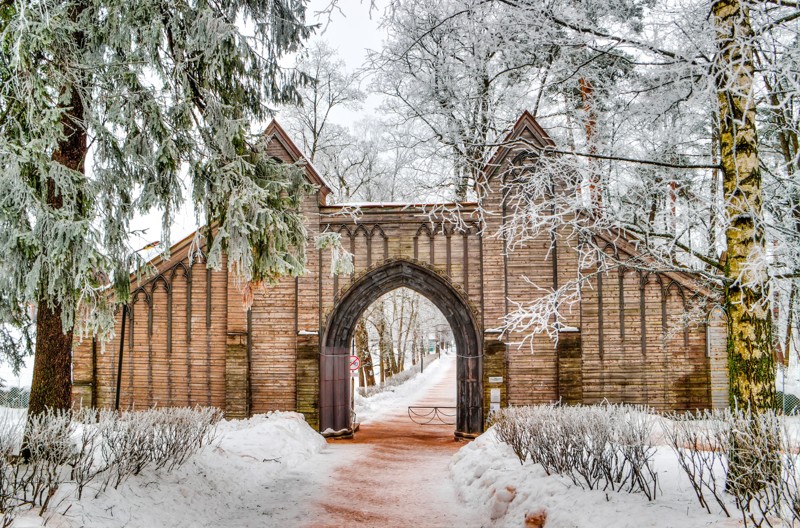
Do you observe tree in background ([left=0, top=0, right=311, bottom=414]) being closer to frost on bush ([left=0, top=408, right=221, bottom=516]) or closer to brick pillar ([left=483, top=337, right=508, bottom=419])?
frost on bush ([left=0, top=408, right=221, bottom=516])

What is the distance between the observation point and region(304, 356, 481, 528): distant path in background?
24.4 feet

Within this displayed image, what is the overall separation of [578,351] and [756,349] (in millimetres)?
8465

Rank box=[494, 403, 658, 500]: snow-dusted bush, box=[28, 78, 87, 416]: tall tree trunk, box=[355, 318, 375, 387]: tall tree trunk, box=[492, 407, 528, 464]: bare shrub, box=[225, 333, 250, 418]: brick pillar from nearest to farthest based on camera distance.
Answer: box=[494, 403, 658, 500]: snow-dusted bush
box=[28, 78, 87, 416]: tall tree trunk
box=[492, 407, 528, 464]: bare shrub
box=[225, 333, 250, 418]: brick pillar
box=[355, 318, 375, 387]: tall tree trunk

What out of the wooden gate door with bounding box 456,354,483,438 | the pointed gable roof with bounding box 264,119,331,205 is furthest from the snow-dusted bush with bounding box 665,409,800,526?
the pointed gable roof with bounding box 264,119,331,205

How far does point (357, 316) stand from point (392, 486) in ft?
18.7

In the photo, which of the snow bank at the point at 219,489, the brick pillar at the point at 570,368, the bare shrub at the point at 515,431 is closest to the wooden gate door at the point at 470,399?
the brick pillar at the point at 570,368

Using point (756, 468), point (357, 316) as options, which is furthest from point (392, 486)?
point (756, 468)

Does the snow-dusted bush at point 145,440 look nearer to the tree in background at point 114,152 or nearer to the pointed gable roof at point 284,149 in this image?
the tree in background at point 114,152

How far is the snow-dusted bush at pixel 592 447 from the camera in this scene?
580 centimetres

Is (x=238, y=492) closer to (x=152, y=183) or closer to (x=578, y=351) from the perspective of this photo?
(x=152, y=183)

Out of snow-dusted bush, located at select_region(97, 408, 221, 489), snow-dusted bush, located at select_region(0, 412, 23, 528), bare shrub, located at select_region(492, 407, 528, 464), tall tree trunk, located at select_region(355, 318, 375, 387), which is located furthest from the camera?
tall tree trunk, located at select_region(355, 318, 375, 387)

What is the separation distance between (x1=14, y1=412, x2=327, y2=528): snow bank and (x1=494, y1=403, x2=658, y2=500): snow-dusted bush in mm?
3092

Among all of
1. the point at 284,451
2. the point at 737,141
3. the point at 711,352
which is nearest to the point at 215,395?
the point at 284,451

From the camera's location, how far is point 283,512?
300 inches
